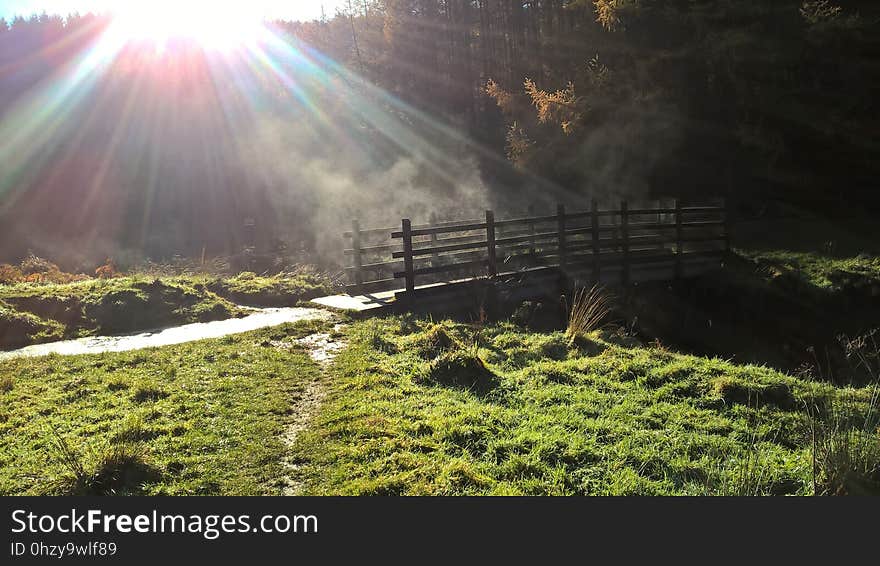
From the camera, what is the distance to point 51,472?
4.27 m

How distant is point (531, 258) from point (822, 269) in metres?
7.49

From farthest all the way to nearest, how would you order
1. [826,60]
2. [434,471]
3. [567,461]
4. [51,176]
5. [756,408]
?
[51,176] < [826,60] < [756,408] < [567,461] < [434,471]

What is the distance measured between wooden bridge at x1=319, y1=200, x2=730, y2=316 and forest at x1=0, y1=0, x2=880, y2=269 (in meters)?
4.47

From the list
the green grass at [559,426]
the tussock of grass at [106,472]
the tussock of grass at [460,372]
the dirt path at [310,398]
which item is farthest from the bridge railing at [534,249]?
the tussock of grass at [106,472]

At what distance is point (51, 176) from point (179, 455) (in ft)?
85.2

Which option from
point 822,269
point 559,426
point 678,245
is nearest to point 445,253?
point 678,245

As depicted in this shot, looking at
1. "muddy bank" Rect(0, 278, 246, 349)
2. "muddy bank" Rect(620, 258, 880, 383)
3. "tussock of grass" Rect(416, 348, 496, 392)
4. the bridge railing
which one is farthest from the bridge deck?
"tussock of grass" Rect(416, 348, 496, 392)

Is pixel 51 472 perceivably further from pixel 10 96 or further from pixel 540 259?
pixel 10 96

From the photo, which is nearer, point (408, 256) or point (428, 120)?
point (408, 256)

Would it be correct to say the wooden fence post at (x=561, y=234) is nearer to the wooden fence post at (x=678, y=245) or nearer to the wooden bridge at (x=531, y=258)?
the wooden bridge at (x=531, y=258)

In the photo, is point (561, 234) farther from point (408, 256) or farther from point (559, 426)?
point (559, 426)

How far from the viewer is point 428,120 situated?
1384 inches

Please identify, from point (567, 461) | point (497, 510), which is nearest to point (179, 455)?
point (497, 510)

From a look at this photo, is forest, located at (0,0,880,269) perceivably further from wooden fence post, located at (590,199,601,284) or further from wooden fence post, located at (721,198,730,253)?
wooden fence post, located at (590,199,601,284)
